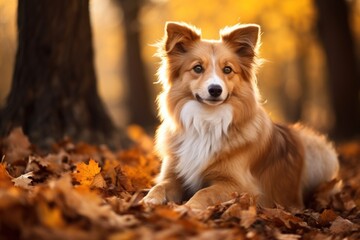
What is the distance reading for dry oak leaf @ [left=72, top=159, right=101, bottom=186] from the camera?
4.41 metres

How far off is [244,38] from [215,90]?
2.94ft

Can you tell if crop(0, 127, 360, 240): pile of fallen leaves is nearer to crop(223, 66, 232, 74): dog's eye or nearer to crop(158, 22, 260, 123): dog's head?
crop(158, 22, 260, 123): dog's head

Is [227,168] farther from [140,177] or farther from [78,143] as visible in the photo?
[78,143]

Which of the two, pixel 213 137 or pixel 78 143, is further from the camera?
pixel 78 143

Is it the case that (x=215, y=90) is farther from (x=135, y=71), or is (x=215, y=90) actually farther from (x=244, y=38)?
(x=135, y=71)

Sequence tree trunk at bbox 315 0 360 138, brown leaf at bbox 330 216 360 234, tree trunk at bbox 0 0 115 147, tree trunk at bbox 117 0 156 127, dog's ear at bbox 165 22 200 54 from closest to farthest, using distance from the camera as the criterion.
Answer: brown leaf at bbox 330 216 360 234
dog's ear at bbox 165 22 200 54
tree trunk at bbox 0 0 115 147
tree trunk at bbox 315 0 360 138
tree trunk at bbox 117 0 156 127

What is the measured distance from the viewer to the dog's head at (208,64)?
5.09 metres

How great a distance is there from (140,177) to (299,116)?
16094 millimetres

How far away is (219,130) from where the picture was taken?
16.6 feet

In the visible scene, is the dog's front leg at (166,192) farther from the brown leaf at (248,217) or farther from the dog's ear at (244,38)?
the dog's ear at (244,38)

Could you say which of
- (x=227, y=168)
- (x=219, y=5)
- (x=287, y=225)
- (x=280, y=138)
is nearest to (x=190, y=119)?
(x=227, y=168)

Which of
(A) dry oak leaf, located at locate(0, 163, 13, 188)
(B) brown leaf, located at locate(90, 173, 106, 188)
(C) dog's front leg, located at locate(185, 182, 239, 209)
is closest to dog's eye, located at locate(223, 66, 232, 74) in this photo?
(C) dog's front leg, located at locate(185, 182, 239, 209)

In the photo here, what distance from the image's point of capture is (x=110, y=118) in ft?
23.6

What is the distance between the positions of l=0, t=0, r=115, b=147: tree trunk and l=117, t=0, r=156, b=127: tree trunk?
898 centimetres
